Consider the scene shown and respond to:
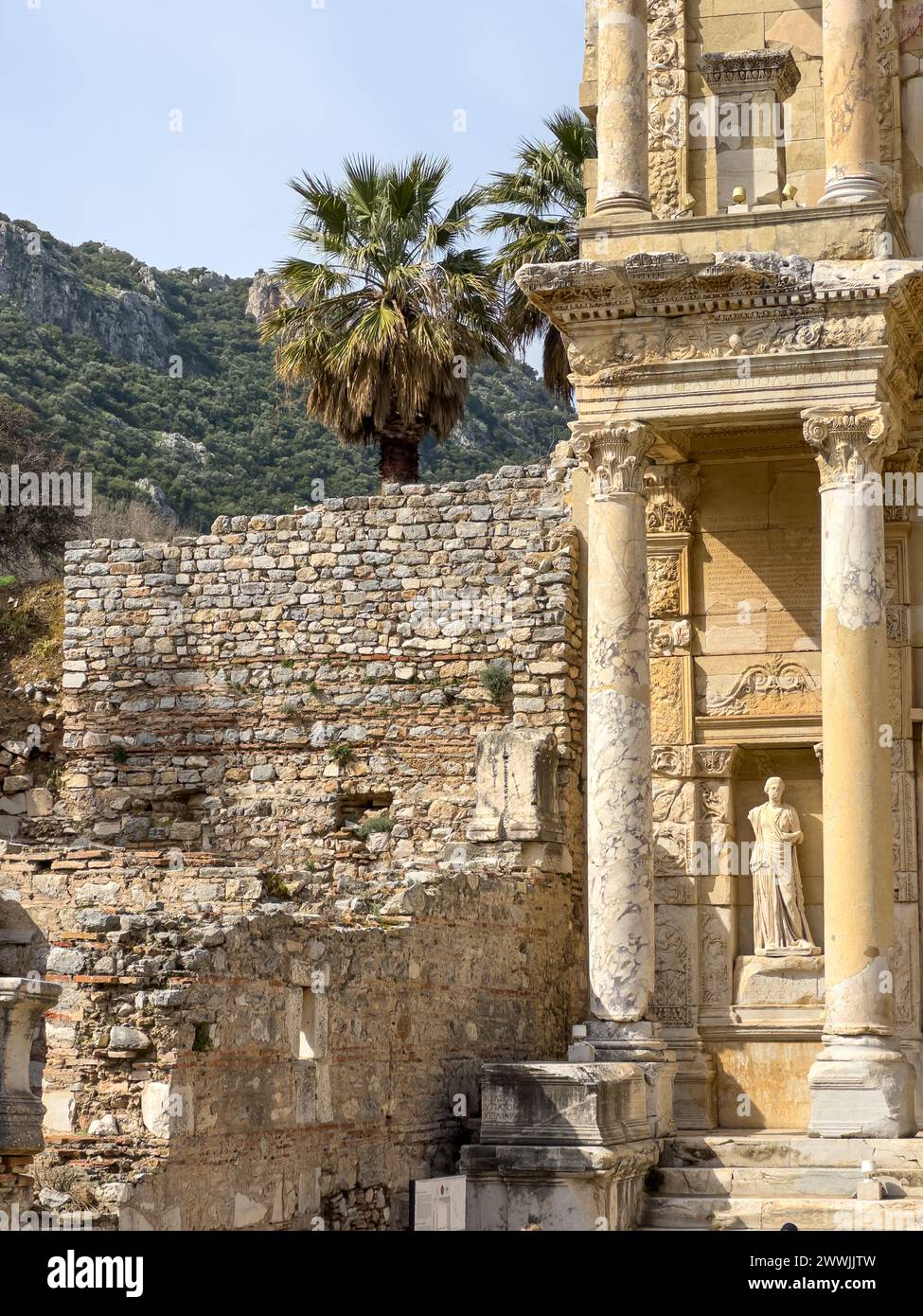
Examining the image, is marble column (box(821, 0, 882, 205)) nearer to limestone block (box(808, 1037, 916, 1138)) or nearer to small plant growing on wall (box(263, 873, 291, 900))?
limestone block (box(808, 1037, 916, 1138))

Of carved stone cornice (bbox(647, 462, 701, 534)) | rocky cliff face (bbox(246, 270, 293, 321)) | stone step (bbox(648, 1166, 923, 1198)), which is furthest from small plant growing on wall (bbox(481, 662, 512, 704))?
rocky cliff face (bbox(246, 270, 293, 321))

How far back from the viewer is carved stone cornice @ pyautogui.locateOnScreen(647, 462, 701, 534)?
20.2 m

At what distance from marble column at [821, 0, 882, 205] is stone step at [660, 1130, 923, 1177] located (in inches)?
305

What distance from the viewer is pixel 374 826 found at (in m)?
22.0

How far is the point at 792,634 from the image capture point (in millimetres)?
19781

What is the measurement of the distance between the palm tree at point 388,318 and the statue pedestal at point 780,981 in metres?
10.2

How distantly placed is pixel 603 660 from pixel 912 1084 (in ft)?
14.3

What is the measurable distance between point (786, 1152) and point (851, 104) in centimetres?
872

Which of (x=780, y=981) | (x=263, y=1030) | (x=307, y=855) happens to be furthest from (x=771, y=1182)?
(x=307, y=855)

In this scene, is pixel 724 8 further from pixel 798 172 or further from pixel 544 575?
pixel 544 575

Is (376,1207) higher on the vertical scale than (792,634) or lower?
lower
